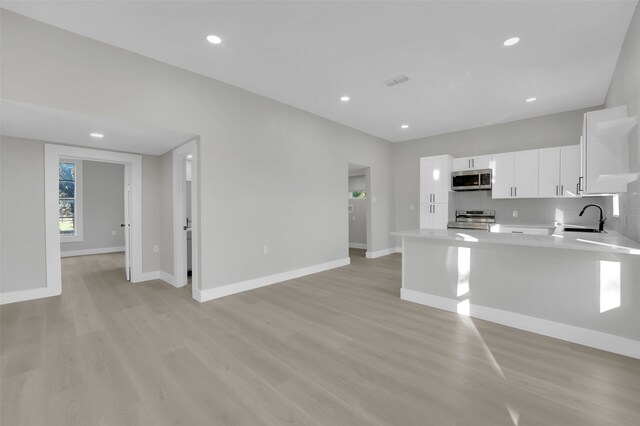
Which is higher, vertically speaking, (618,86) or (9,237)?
(618,86)

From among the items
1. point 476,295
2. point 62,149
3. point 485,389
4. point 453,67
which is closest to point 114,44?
point 62,149

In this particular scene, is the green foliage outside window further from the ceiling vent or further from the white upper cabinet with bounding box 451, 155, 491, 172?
the white upper cabinet with bounding box 451, 155, 491, 172

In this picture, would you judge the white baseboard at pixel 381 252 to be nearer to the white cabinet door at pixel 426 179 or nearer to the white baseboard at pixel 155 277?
the white cabinet door at pixel 426 179

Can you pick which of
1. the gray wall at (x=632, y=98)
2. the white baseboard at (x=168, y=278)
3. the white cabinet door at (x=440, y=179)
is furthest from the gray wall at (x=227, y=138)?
the gray wall at (x=632, y=98)

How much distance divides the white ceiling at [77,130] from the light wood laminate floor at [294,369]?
2.13 metres

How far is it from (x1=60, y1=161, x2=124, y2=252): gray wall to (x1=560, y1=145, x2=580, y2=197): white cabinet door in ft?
34.9

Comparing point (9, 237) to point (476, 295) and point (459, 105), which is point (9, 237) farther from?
point (459, 105)

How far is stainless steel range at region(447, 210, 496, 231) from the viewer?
5581mm

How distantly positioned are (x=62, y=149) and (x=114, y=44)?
6.53 ft

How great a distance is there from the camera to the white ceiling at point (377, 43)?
2.40m

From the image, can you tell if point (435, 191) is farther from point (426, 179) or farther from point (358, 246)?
point (358, 246)

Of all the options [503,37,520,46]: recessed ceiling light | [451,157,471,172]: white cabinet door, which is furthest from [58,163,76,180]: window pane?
[503,37,520,46]: recessed ceiling light

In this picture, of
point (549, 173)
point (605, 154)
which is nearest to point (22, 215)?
point (605, 154)

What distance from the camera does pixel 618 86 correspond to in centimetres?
322
